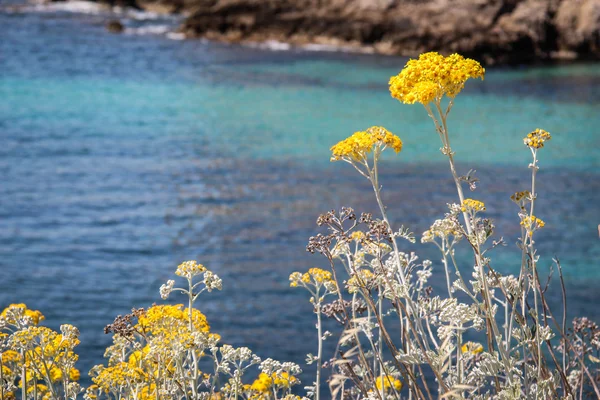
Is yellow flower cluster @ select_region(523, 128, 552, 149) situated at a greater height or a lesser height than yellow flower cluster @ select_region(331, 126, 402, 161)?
lesser

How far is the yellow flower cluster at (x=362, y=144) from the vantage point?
2.83 metres

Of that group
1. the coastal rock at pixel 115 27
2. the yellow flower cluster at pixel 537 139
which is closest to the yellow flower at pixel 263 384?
the yellow flower cluster at pixel 537 139

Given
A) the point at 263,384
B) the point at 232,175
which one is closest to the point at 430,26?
the point at 232,175

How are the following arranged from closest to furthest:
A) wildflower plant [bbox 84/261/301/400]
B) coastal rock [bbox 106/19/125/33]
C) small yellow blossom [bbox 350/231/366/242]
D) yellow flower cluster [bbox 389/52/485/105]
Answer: yellow flower cluster [bbox 389/52/485/105], wildflower plant [bbox 84/261/301/400], small yellow blossom [bbox 350/231/366/242], coastal rock [bbox 106/19/125/33]

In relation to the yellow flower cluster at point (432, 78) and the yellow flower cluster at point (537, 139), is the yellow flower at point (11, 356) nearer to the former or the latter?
the yellow flower cluster at point (432, 78)

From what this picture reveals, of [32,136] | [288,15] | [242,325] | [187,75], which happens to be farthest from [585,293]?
[288,15]

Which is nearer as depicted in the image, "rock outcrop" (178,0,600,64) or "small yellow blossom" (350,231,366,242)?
"small yellow blossom" (350,231,366,242)

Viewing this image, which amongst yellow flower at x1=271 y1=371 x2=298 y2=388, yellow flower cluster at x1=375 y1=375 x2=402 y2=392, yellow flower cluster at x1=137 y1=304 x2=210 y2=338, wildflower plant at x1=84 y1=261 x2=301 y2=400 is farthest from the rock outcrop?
yellow flower cluster at x1=137 y1=304 x2=210 y2=338

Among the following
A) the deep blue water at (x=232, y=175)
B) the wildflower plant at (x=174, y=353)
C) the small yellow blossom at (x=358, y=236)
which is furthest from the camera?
the deep blue water at (x=232, y=175)

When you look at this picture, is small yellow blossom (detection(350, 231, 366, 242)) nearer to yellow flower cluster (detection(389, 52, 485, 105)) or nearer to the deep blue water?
yellow flower cluster (detection(389, 52, 485, 105))

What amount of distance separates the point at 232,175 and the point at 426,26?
74.8 feet

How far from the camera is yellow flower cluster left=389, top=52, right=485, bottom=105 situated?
2799 millimetres

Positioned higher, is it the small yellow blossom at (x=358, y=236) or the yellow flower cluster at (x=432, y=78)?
the yellow flower cluster at (x=432, y=78)

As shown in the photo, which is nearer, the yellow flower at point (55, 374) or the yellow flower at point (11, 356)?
the yellow flower at point (55, 374)
